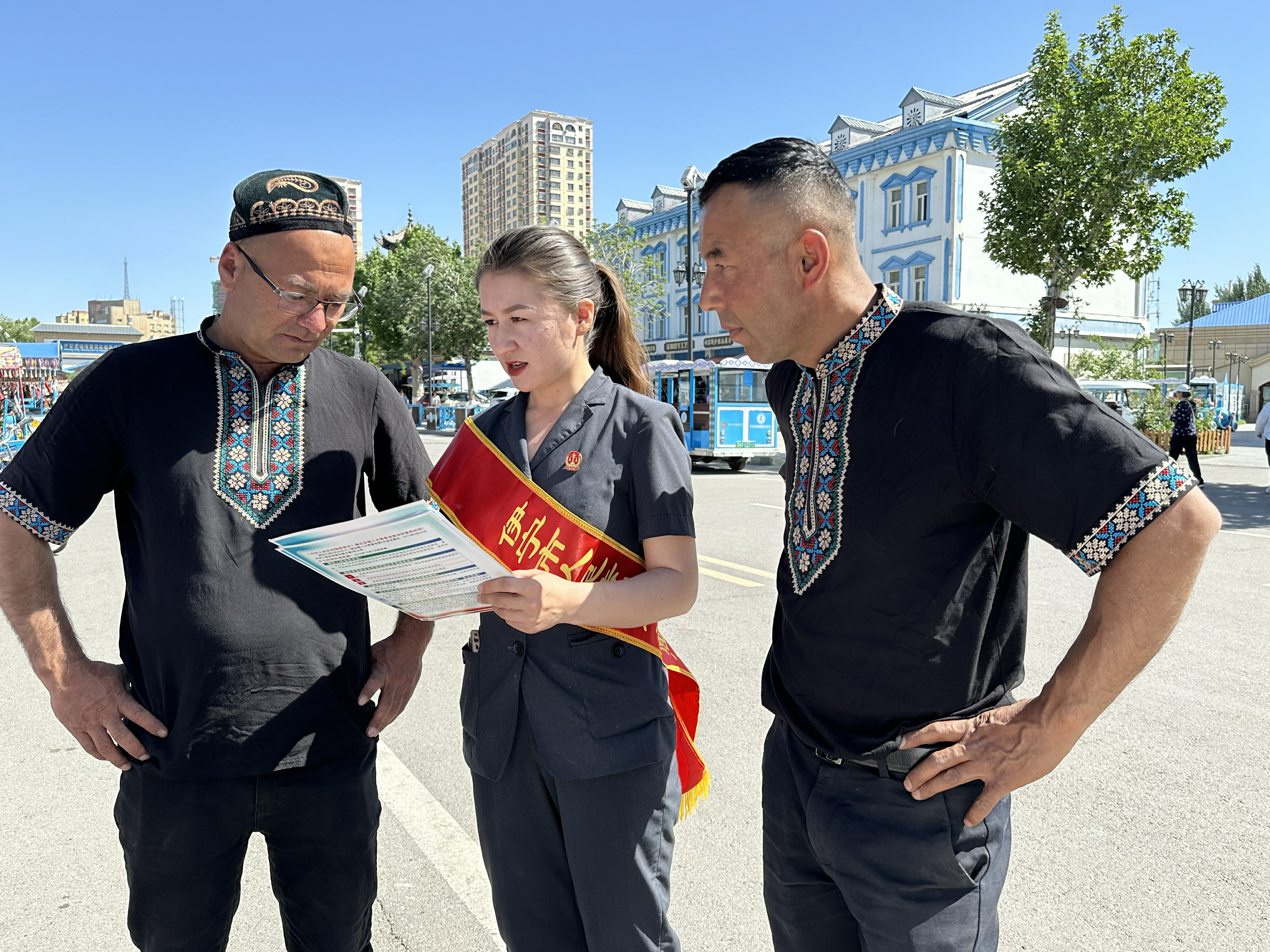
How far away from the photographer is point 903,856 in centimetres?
159

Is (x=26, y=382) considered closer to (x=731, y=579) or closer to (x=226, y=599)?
(x=731, y=579)

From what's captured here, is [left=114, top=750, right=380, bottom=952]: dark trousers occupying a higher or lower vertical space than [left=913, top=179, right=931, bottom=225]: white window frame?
lower

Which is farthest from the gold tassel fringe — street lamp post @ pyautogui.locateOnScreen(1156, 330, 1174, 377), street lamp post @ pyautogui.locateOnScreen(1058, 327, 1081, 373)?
street lamp post @ pyautogui.locateOnScreen(1156, 330, 1174, 377)

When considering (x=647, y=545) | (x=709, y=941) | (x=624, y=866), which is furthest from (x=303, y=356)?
(x=709, y=941)

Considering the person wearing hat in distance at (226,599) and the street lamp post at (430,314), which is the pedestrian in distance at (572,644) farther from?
the street lamp post at (430,314)

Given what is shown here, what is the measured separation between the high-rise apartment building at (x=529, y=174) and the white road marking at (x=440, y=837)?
9201 cm

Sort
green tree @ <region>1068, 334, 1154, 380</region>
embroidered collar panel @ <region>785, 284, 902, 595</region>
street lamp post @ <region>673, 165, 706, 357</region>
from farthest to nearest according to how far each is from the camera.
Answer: green tree @ <region>1068, 334, 1154, 380</region> < street lamp post @ <region>673, 165, 706, 357</region> < embroidered collar panel @ <region>785, 284, 902, 595</region>

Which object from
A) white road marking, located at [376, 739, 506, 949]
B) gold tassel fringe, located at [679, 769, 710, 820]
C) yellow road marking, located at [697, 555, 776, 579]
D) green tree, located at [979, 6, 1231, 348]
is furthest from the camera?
green tree, located at [979, 6, 1231, 348]

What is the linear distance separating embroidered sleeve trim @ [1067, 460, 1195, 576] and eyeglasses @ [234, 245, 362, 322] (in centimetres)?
164

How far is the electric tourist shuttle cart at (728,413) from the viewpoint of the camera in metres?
19.4

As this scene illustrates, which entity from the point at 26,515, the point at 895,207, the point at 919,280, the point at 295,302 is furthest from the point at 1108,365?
the point at 26,515

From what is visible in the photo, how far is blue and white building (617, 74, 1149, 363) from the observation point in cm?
3105

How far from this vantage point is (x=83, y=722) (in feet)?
6.38

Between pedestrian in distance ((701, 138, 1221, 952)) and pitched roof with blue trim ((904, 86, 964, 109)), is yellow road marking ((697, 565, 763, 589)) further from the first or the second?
pitched roof with blue trim ((904, 86, 964, 109))
